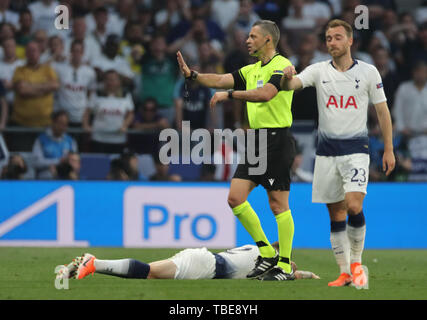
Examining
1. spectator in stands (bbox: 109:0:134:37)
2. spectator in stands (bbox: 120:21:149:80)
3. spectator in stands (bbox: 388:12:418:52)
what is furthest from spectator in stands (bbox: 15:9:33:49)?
spectator in stands (bbox: 388:12:418:52)

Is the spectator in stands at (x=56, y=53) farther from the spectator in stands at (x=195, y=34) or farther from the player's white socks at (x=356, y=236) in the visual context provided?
the player's white socks at (x=356, y=236)

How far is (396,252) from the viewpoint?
1230cm

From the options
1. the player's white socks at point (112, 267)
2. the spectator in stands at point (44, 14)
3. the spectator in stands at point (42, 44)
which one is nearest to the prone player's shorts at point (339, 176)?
the player's white socks at point (112, 267)

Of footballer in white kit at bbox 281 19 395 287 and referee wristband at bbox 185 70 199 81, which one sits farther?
referee wristband at bbox 185 70 199 81

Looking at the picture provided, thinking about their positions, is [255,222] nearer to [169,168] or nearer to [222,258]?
[222,258]

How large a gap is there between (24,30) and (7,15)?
67cm

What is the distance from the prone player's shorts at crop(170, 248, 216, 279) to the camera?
7871mm

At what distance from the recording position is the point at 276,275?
8109 mm

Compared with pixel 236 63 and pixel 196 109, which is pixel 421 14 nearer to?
pixel 236 63

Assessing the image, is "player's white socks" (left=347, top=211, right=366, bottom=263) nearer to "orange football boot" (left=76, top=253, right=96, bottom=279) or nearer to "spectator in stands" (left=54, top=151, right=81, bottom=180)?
"orange football boot" (left=76, top=253, right=96, bottom=279)

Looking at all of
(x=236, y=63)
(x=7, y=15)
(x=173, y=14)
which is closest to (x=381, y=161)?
(x=236, y=63)

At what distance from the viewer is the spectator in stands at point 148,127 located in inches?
544

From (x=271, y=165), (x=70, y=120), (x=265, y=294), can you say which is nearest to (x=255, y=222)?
(x=271, y=165)

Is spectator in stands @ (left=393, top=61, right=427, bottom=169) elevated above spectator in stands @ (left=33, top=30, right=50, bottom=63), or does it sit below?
below
